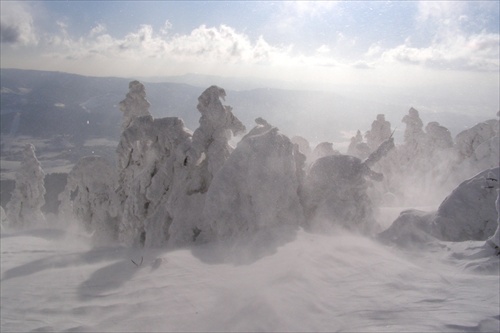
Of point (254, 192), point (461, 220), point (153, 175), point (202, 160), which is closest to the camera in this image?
point (461, 220)

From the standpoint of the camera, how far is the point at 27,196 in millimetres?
22484

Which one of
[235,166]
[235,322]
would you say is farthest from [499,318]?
[235,166]

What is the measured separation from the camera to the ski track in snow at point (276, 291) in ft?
→ 14.0

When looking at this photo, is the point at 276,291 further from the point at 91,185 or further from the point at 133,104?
the point at 133,104

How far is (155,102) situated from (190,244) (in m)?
94.7

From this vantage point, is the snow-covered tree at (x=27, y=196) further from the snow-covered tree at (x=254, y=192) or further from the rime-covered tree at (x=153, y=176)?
the snow-covered tree at (x=254, y=192)

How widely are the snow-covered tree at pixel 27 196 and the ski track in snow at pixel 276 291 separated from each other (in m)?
15.9

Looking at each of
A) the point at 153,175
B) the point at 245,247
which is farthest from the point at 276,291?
the point at 153,175

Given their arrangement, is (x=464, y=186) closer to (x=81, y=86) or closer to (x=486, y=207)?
(x=486, y=207)

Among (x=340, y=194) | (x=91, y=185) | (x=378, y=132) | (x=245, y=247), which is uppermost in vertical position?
(x=378, y=132)

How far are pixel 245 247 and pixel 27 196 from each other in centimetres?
2015

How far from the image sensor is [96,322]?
5.16 metres

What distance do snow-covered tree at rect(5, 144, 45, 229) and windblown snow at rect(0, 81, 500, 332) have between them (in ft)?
22.6

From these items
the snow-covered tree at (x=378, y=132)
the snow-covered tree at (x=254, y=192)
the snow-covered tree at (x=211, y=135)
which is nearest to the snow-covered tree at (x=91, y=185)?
the snow-covered tree at (x=211, y=135)
